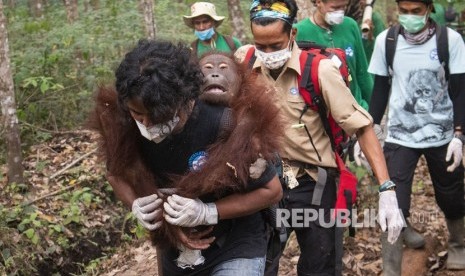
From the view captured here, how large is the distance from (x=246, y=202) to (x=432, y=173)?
2.90 m

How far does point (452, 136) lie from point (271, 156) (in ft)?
9.06

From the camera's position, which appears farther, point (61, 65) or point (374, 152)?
point (61, 65)

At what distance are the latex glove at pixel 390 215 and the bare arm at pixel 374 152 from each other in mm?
98

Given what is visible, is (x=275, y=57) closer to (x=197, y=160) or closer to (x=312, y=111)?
(x=312, y=111)

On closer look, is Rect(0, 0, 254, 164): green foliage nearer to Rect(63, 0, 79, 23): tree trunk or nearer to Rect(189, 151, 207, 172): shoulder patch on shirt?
Rect(63, 0, 79, 23): tree trunk

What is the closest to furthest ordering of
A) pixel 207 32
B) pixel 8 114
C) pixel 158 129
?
pixel 158 129 → pixel 8 114 → pixel 207 32

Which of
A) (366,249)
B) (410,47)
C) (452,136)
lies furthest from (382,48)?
(366,249)

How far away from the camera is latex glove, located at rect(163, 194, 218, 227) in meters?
2.78

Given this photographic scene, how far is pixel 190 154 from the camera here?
2.90m

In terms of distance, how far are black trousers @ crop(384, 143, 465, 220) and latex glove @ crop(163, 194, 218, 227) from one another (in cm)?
258

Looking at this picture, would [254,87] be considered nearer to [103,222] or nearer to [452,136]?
[452,136]

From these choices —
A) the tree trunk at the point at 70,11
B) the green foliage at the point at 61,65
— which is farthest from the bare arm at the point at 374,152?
the tree trunk at the point at 70,11

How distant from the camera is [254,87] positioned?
9.86ft

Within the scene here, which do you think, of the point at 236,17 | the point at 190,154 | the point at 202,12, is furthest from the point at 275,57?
the point at 236,17
